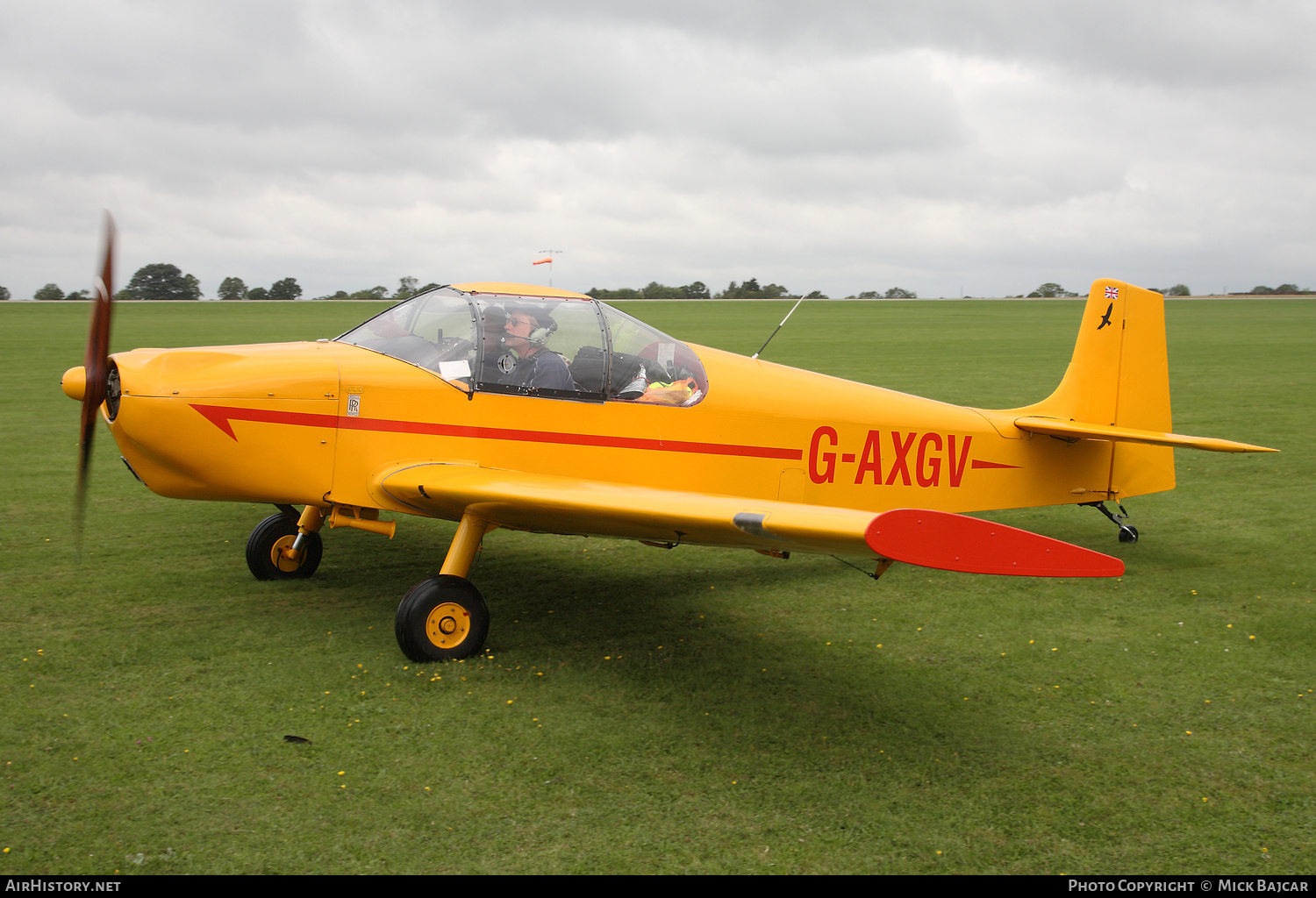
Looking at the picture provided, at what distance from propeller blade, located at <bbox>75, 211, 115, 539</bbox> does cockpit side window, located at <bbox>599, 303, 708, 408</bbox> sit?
8.82 ft

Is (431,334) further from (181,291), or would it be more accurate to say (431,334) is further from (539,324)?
(181,291)

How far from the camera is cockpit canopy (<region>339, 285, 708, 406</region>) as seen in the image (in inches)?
205

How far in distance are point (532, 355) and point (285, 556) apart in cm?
241

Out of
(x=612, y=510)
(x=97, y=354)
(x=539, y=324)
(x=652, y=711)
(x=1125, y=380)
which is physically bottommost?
(x=652, y=711)

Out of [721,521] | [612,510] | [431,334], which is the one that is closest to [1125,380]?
[721,521]

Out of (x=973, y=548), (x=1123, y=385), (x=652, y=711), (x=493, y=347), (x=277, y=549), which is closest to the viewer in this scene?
(x=973, y=548)

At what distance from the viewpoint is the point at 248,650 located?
4812 mm

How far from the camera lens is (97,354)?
4.55 meters

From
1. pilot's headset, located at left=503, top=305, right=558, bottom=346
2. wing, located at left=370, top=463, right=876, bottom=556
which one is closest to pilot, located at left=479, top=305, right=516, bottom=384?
pilot's headset, located at left=503, top=305, right=558, bottom=346

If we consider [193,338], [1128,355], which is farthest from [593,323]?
[193,338]

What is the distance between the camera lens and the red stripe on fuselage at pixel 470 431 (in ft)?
15.8

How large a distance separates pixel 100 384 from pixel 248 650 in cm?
160

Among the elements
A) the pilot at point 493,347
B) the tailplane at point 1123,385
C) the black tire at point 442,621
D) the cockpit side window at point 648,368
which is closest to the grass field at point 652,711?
the black tire at point 442,621

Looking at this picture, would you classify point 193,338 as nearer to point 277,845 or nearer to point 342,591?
point 342,591
